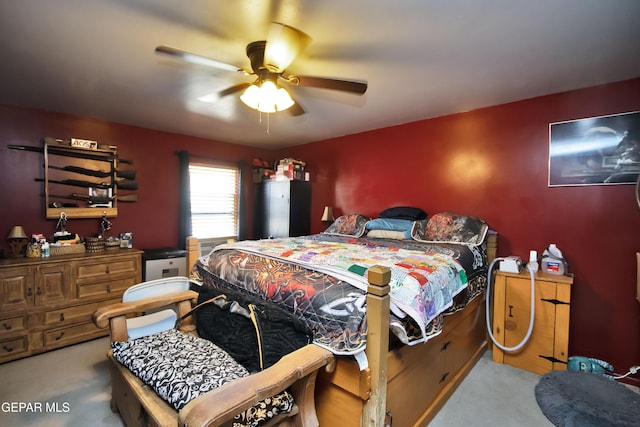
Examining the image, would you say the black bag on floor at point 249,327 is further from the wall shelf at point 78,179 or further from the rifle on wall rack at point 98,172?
the rifle on wall rack at point 98,172

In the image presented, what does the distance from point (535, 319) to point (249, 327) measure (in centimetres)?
236

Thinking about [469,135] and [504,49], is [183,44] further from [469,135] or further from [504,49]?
[469,135]

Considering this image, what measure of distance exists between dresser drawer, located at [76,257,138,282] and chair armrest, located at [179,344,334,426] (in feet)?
8.96

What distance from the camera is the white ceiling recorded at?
1.49 meters

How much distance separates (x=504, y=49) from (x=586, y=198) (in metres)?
1.57

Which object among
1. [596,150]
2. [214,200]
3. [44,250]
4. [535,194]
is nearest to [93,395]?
[44,250]

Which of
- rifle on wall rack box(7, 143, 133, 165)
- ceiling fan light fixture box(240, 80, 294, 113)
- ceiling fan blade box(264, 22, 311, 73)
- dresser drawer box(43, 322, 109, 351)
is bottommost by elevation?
dresser drawer box(43, 322, 109, 351)

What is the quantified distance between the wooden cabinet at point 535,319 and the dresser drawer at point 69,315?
3932 mm

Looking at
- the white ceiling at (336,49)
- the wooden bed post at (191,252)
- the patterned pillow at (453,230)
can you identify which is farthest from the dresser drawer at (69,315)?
the patterned pillow at (453,230)

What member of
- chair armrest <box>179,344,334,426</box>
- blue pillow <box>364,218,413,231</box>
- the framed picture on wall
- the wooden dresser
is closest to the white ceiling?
the framed picture on wall

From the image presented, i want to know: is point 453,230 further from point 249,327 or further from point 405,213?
point 249,327

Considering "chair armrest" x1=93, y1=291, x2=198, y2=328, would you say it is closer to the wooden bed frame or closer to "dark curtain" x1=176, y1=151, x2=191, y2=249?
the wooden bed frame

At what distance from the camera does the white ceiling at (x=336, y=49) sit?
4.89 ft

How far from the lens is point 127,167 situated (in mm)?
3623
